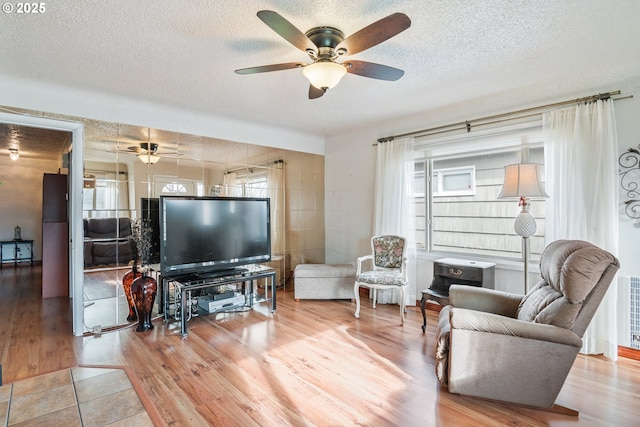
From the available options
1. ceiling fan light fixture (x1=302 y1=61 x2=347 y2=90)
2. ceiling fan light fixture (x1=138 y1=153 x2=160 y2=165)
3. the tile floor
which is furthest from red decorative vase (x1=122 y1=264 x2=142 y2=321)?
ceiling fan light fixture (x1=302 y1=61 x2=347 y2=90)

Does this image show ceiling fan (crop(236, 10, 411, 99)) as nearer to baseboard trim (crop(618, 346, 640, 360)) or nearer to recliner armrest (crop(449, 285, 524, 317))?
recliner armrest (crop(449, 285, 524, 317))

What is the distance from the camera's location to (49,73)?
284cm

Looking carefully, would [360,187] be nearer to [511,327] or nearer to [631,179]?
[631,179]

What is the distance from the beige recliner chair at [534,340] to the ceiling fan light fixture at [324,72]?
1.76 m

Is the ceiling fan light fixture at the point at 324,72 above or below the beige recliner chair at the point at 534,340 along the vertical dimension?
above

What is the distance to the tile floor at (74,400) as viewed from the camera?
6.57 feet

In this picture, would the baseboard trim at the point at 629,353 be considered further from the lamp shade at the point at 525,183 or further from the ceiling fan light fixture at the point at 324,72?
the ceiling fan light fixture at the point at 324,72

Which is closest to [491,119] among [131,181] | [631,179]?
[631,179]

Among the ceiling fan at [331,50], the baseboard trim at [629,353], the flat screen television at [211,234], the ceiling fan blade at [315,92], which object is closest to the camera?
the ceiling fan at [331,50]

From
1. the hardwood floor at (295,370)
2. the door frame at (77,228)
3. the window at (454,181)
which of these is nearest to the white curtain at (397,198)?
the window at (454,181)

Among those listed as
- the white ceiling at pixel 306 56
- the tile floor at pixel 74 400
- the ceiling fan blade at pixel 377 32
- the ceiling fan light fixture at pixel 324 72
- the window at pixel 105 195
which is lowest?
the tile floor at pixel 74 400

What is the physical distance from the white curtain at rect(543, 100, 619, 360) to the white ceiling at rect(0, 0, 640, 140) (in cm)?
33

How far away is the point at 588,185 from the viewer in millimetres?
2912

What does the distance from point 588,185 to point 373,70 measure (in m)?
2.27
